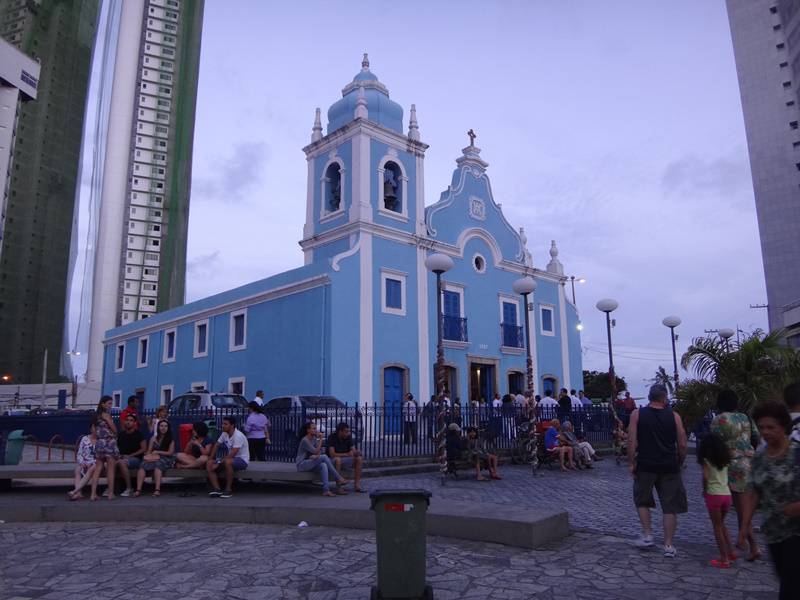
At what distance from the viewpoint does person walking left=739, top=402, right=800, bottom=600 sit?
3402 mm

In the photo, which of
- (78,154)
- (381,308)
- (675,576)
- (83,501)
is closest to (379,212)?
(381,308)

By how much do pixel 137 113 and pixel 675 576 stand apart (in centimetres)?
7542

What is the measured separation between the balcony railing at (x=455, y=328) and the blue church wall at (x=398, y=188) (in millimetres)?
3556

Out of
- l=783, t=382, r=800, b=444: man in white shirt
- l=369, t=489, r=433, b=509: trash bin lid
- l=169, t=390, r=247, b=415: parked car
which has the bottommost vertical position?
l=369, t=489, r=433, b=509: trash bin lid

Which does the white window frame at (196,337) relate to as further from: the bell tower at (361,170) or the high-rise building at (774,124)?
the high-rise building at (774,124)

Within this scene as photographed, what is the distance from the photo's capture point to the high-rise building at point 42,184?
67.0 m

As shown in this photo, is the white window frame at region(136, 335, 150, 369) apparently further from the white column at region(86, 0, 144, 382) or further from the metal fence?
the white column at region(86, 0, 144, 382)

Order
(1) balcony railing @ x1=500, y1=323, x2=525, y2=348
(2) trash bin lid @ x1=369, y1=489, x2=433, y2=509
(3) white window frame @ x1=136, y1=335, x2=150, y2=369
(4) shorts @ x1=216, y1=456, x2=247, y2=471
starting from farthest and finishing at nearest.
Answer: (3) white window frame @ x1=136, y1=335, x2=150, y2=369
(1) balcony railing @ x1=500, y1=323, x2=525, y2=348
(4) shorts @ x1=216, y1=456, x2=247, y2=471
(2) trash bin lid @ x1=369, y1=489, x2=433, y2=509

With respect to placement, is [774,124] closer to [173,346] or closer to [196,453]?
[173,346]

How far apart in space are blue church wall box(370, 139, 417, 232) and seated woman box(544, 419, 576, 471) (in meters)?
10.5

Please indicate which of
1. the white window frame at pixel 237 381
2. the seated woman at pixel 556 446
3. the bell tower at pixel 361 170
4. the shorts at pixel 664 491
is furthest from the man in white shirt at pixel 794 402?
the white window frame at pixel 237 381

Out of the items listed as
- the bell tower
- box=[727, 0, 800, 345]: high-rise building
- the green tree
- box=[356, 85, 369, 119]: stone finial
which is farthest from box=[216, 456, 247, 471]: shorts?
box=[727, 0, 800, 345]: high-rise building

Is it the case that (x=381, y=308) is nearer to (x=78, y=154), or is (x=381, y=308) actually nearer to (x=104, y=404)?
(x=104, y=404)

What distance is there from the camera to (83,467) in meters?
9.88
